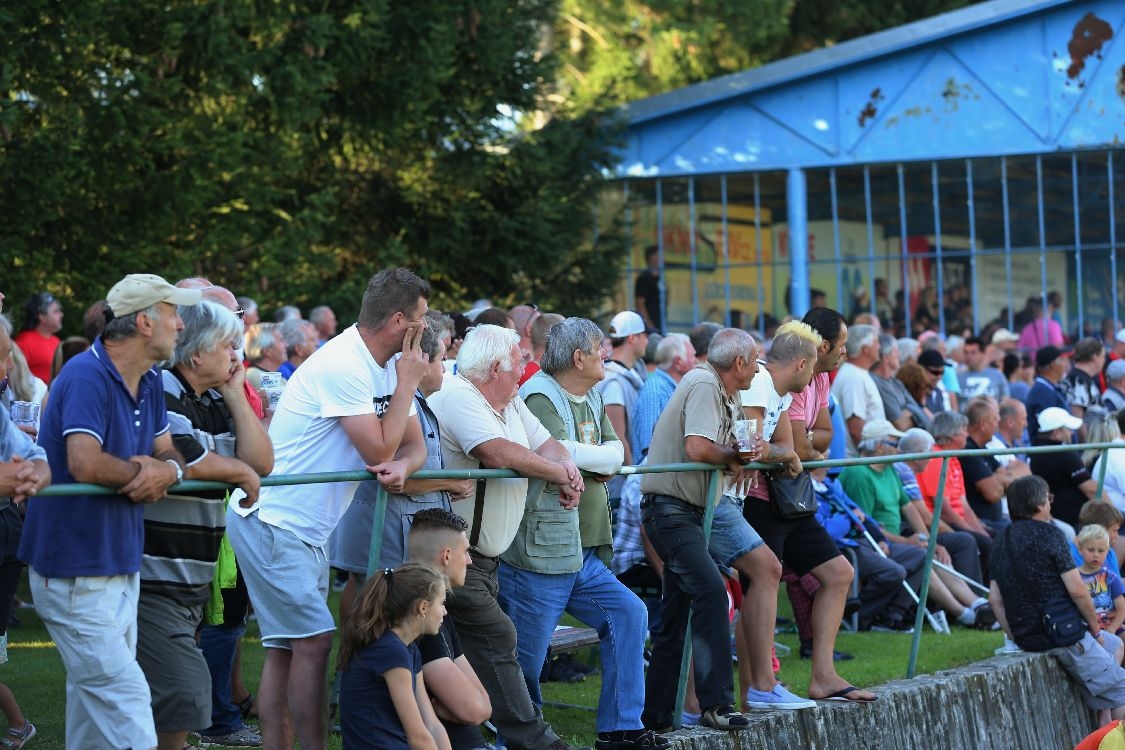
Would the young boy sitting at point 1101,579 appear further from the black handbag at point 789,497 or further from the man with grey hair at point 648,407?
the black handbag at point 789,497

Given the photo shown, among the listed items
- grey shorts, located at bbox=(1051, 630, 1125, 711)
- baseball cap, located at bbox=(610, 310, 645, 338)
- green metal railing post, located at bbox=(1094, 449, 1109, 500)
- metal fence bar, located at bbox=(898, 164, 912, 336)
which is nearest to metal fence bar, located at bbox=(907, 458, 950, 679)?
grey shorts, located at bbox=(1051, 630, 1125, 711)

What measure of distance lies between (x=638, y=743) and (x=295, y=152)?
10224 millimetres

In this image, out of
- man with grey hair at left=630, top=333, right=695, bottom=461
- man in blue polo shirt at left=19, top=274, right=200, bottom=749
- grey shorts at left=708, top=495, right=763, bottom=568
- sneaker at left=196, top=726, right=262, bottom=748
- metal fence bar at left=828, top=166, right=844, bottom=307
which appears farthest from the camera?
metal fence bar at left=828, top=166, right=844, bottom=307

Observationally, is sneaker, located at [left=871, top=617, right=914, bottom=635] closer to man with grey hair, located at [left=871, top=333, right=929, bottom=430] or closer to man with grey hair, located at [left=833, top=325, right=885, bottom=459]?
man with grey hair, located at [left=833, top=325, right=885, bottom=459]

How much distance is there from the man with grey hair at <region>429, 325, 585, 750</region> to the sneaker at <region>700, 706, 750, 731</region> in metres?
0.97

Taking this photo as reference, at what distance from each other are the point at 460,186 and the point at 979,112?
8130 mm

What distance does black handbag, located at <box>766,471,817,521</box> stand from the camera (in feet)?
23.8

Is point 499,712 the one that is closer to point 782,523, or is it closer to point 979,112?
point 782,523

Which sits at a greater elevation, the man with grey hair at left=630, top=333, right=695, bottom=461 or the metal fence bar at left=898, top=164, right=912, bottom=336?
the metal fence bar at left=898, top=164, right=912, bottom=336

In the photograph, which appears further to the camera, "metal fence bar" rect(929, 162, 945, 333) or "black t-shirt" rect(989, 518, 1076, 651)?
"metal fence bar" rect(929, 162, 945, 333)

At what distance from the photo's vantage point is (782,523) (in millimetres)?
7359

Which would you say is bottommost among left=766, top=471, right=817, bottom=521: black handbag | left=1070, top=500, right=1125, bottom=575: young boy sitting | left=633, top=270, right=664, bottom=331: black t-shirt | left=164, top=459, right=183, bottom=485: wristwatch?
left=1070, top=500, right=1125, bottom=575: young boy sitting

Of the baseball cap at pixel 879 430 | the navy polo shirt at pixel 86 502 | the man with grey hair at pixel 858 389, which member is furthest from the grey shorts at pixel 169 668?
the man with grey hair at pixel 858 389

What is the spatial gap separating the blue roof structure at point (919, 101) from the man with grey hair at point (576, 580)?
14920 mm
